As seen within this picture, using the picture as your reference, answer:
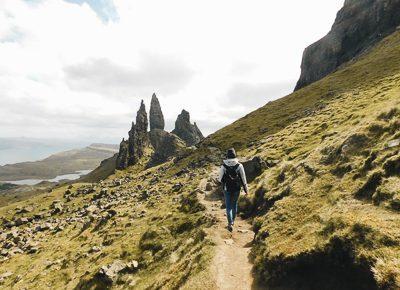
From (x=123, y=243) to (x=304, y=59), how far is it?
129m

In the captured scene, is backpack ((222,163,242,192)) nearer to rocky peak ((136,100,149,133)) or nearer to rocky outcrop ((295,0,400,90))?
rocky outcrop ((295,0,400,90))

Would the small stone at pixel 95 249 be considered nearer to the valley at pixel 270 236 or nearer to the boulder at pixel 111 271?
the valley at pixel 270 236

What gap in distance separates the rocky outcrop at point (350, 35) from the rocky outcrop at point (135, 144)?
8715 cm

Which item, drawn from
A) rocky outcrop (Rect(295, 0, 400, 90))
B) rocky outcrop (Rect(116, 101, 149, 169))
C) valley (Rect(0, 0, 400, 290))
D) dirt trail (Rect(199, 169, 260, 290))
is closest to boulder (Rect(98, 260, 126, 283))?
valley (Rect(0, 0, 400, 290))

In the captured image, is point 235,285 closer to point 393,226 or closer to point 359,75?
point 393,226

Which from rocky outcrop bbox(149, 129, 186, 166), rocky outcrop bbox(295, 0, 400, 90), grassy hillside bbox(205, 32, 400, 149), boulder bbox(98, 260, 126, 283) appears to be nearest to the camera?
boulder bbox(98, 260, 126, 283)

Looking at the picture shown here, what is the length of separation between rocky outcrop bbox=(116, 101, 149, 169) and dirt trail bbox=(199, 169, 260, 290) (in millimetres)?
150267

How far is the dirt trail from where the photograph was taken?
13547 millimetres

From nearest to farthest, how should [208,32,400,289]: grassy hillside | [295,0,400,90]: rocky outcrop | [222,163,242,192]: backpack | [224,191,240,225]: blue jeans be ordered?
[208,32,400,289]: grassy hillside → [222,163,242,192]: backpack → [224,191,240,225]: blue jeans → [295,0,400,90]: rocky outcrop

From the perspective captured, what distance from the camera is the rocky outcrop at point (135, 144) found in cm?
17012

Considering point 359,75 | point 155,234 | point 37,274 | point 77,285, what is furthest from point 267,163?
point 359,75

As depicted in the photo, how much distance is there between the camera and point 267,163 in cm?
3359

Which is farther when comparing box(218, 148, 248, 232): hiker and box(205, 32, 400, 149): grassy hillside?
box(205, 32, 400, 149): grassy hillside

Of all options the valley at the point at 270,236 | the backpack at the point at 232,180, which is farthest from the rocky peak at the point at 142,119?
the backpack at the point at 232,180
